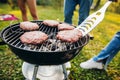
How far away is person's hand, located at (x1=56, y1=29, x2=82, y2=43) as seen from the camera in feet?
7.79

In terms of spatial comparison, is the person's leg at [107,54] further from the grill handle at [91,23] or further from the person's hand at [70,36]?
the person's hand at [70,36]

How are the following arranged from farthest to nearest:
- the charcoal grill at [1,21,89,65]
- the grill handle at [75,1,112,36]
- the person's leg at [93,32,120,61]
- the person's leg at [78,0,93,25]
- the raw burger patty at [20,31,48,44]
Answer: the person's leg at [78,0,93,25] → the person's leg at [93,32,120,61] → the grill handle at [75,1,112,36] → the raw burger patty at [20,31,48,44] → the charcoal grill at [1,21,89,65]

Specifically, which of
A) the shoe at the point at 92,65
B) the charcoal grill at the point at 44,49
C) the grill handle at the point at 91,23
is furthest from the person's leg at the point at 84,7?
the charcoal grill at the point at 44,49

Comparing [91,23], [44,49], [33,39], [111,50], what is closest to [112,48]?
[111,50]

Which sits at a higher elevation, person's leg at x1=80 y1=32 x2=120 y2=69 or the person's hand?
the person's hand

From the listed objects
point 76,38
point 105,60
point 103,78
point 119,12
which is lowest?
point 119,12

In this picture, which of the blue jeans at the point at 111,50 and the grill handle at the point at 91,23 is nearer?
the grill handle at the point at 91,23

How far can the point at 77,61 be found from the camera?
13.6 feet

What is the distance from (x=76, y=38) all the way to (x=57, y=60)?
12.7 inches

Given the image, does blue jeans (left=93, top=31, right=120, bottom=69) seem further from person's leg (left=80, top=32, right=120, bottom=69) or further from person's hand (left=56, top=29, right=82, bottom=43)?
person's hand (left=56, top=29, right=82, bottom=43)

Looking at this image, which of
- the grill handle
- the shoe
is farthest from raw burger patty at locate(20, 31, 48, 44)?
the shoe

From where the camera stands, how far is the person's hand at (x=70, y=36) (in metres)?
2.37

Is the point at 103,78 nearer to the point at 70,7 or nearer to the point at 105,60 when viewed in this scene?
the point at 105,60

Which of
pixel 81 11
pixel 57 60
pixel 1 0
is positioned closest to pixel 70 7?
pixel 81 11
